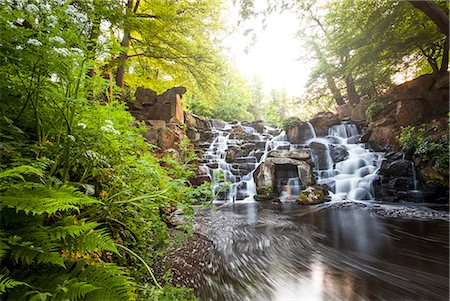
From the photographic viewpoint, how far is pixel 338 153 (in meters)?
9.70

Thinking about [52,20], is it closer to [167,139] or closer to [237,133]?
[167,139]

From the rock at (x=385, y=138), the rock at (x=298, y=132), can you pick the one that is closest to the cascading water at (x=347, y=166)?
the rock at (x=385, y=138)

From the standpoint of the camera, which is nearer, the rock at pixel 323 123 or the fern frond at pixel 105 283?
the fern frond at pixel 105 283

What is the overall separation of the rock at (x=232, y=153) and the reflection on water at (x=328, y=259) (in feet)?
19.7

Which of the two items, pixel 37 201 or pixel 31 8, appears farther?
pixel 31 8

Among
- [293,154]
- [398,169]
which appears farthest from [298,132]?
[398,169]

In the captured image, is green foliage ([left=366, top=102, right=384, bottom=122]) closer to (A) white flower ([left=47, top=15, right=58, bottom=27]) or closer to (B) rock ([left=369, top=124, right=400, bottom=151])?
(B) rock ([left=369, top=124, right=400, bottom=151])

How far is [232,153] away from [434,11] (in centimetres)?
900

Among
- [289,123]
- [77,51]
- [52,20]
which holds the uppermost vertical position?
[289,123]

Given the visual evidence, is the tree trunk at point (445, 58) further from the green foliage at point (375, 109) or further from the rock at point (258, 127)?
the rock at point (258, 127)

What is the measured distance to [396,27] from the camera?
829 cm

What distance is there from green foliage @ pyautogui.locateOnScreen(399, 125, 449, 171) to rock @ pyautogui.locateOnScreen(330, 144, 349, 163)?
209 centimetres

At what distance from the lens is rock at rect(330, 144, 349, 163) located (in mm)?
9484

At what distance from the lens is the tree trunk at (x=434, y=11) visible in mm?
6258
